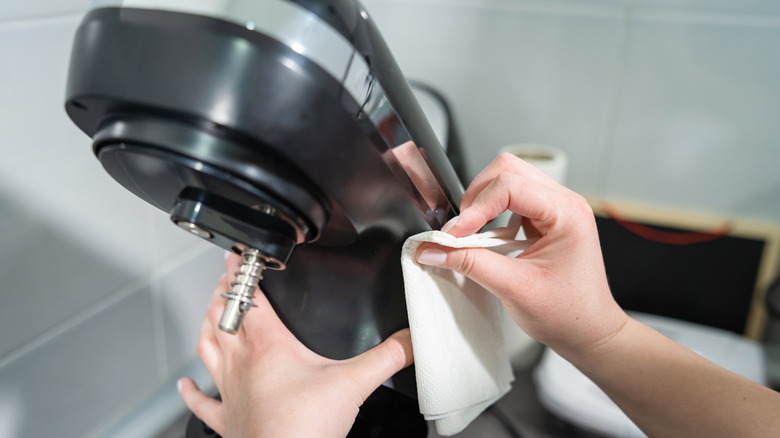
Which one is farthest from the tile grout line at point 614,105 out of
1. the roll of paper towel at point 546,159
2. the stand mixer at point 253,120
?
the stand mixer at point 253,120

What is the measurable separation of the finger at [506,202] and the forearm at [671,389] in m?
0.12

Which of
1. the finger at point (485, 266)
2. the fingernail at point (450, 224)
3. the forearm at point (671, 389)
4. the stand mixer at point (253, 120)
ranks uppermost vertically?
the stand mixer at point (253, 120)

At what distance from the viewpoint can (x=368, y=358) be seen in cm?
39

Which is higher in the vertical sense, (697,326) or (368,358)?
(368,358)

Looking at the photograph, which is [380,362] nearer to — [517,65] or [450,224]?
[450,224]

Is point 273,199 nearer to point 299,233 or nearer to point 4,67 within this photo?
point 299,233

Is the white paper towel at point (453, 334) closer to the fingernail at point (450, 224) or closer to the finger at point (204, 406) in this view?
the fingernail at point (450, 224)

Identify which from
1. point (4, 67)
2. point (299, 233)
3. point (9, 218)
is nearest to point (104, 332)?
point (9, 218)

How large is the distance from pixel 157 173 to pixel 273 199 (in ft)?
0.20

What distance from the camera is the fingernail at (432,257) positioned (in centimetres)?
37

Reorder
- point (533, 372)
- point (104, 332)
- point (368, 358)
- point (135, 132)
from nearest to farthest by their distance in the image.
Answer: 1. point (135, 132)
2. point (368, 358)
3. point (104, 332)
4. point (533, 372)

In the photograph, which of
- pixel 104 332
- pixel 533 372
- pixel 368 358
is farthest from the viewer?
pixel 533 372

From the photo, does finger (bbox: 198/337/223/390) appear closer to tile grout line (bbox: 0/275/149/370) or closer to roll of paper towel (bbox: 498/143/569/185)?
tile grout line (bbox: 0/275/149/370)

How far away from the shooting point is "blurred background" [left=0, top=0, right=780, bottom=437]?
483mm
